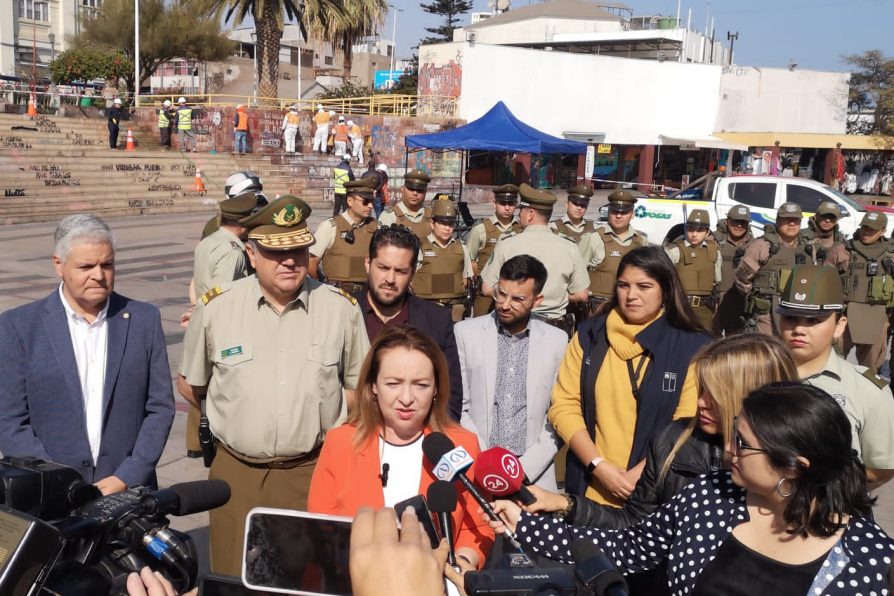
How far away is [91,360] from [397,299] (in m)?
1.61

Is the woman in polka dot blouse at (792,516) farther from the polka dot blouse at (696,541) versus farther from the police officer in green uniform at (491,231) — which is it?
the police officer in green uniform at (491,231)

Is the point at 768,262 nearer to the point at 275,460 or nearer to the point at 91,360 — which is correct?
the point at 275,460

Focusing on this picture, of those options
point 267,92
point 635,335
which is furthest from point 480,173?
point 635,335

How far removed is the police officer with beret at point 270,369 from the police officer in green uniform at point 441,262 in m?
4.40

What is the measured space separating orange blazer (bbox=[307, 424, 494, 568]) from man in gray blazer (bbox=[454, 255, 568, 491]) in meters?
1.27

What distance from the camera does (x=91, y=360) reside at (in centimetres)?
344

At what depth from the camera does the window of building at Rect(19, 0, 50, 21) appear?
178ft

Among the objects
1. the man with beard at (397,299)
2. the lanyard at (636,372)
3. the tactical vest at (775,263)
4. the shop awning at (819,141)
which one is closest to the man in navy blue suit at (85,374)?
the man with beard at (397,299)

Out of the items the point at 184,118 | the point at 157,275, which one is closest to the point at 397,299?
the point at 157,275

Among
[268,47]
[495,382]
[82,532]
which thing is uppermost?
[268,47]

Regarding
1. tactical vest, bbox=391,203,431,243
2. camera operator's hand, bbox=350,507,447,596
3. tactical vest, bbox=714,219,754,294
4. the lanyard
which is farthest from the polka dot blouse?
tactical vest, bbox=714,219,754,294

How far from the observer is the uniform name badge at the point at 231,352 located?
11.6 feet

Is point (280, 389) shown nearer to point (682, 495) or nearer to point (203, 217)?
point (682, 495)

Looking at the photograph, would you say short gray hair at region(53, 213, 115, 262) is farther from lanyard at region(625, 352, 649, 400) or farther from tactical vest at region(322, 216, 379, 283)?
tactical vest at region(322, 216, 379, 283)
